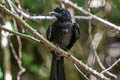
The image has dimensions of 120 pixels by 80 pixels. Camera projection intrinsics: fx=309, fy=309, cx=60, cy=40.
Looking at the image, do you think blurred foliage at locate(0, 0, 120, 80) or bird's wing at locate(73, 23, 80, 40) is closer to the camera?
bird's wing at locate(73, 23, 80, 40)

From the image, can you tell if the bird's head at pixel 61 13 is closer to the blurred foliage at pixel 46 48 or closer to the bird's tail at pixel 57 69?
the bird's tail at pixel 57 69

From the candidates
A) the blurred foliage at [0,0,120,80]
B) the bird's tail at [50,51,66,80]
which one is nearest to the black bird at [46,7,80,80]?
the bird's tail at [50,51,66,80]

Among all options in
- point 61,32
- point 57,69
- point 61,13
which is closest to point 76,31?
point 61,32

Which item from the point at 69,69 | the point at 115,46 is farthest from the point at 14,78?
the point at 115,46

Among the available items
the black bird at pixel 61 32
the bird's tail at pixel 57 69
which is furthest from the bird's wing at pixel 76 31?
the bird's tail at pixel 57 69

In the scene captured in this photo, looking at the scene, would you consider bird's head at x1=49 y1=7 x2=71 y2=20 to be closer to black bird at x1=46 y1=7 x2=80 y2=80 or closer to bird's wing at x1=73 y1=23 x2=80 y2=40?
black bird at x1=46 y1=7 x2=80 y2=80

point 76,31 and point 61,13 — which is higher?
point 61,13

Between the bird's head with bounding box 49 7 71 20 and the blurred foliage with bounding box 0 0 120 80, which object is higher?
the bird's head with bounding box 49 7 71 20

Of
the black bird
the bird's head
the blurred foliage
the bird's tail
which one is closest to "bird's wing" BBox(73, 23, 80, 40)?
the black bird

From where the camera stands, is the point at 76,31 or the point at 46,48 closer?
the point at 76,31

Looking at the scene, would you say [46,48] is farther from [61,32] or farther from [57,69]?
[57,69]

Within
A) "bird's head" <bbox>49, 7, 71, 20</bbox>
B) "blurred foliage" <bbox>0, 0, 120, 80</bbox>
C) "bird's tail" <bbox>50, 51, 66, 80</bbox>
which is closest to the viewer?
"bird's tail" <bbox>50, 51, 66, 80</bbox>

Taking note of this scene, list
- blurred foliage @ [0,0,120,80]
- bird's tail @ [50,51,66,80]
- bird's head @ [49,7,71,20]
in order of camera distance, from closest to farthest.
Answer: bird's tail @ [50,51,66,80]
bird's head @ [49,7,71,20]
blurred foliage @ [0,0,120,80]

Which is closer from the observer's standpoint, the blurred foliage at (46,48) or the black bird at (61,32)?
the black bird at (61,32)
